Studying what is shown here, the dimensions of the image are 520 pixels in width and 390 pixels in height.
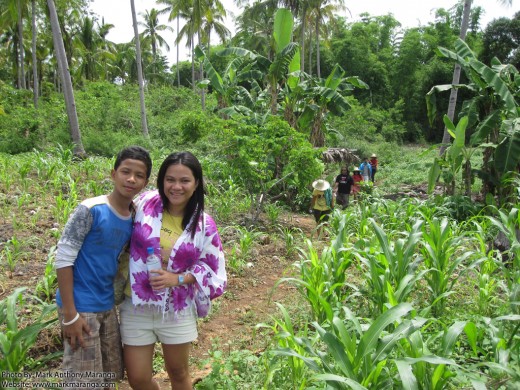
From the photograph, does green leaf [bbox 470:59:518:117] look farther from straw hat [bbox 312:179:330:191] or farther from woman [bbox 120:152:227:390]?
woman [bbox 120:152:227:390]

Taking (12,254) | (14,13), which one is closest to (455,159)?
(12,254)

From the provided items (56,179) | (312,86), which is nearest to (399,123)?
(312,86)

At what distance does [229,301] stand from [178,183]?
7.89ft

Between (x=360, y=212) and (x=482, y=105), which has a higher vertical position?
(x=482, y=105)

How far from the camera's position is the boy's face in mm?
1977

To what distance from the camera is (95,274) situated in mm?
1925

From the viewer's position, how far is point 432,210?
6117 mm

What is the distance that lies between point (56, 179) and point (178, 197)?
5475 mm

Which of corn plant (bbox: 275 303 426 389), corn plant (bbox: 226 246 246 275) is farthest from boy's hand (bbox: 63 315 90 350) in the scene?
corn plant (bbox: 226 246 246 275)

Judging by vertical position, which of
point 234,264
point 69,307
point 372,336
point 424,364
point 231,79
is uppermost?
point 231,79

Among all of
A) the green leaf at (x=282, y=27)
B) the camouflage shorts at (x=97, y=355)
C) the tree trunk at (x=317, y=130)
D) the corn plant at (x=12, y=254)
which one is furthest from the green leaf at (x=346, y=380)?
the tree trunk at (x=317, y=130)

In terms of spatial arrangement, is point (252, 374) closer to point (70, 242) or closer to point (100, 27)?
point (70, 242)

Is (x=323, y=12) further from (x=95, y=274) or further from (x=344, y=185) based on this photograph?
(x=95, y=274)

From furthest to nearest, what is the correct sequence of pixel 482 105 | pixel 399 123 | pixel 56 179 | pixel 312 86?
pixel 399 123, pixel 312 86, pixel 482 105, pixel 56 179
